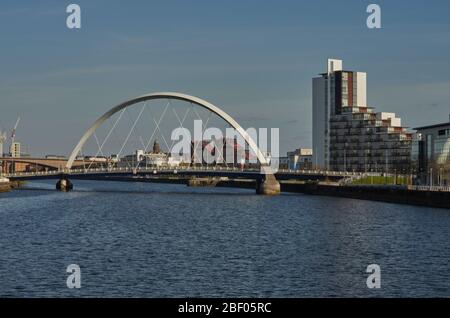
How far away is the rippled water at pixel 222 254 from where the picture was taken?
103 ft

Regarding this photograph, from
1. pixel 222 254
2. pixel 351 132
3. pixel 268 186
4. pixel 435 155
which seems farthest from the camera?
pixel 351 132

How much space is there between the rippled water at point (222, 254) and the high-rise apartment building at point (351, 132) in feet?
357

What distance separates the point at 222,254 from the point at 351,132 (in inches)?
5893

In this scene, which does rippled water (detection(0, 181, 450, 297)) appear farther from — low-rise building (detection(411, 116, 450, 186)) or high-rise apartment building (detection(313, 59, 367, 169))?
high-rise apartment building (detection(313, 59, 367, 169))

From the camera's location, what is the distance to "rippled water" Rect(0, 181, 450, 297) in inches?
1237

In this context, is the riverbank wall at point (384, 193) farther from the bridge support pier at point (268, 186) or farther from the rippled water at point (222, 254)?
the rippled water at point (222, 254)

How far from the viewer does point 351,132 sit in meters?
188

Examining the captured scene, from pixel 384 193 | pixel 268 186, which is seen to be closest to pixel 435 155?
pixel 384 193

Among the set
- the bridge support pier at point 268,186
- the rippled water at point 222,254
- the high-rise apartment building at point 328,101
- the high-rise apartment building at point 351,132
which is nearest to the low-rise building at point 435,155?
the bridge support pier at point 268,186

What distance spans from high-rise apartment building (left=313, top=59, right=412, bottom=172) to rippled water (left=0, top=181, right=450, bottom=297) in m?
109

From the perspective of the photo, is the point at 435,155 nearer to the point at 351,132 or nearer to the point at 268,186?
the point at 268,186

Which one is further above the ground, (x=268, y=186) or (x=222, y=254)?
(x=268, y=186)
